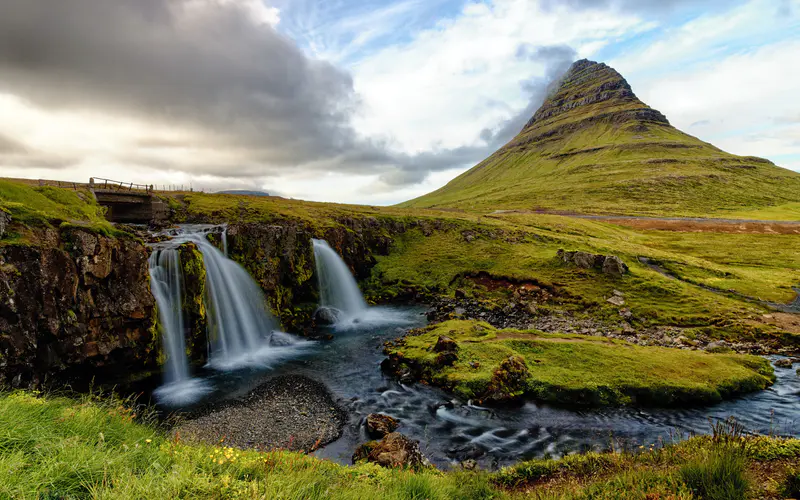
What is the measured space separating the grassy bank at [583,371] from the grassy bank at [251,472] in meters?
8.66

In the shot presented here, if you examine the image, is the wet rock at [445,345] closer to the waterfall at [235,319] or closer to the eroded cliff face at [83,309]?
the waterfall at [235,319]

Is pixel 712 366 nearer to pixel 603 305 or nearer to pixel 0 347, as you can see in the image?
pixel 603 305

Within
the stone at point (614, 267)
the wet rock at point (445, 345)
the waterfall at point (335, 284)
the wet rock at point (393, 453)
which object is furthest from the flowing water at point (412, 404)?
the stone at point (614, 267)

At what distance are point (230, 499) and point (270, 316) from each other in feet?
93.3

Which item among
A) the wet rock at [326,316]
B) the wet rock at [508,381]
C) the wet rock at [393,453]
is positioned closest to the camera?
the wet rock at [393,453]

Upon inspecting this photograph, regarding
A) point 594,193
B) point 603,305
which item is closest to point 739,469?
point 603,305

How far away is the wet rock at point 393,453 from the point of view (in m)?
12.1

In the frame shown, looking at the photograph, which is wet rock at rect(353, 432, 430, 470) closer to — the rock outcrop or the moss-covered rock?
the moss-covered rock

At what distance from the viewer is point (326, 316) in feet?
118

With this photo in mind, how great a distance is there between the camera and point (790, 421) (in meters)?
15.2

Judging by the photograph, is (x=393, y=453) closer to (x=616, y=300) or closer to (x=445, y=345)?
(x=445, y=345)

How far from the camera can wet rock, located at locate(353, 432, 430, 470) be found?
1209cm

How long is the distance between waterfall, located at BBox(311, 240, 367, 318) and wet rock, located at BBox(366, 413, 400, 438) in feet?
71.9

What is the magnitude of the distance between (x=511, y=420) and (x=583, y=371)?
19.6 ft
